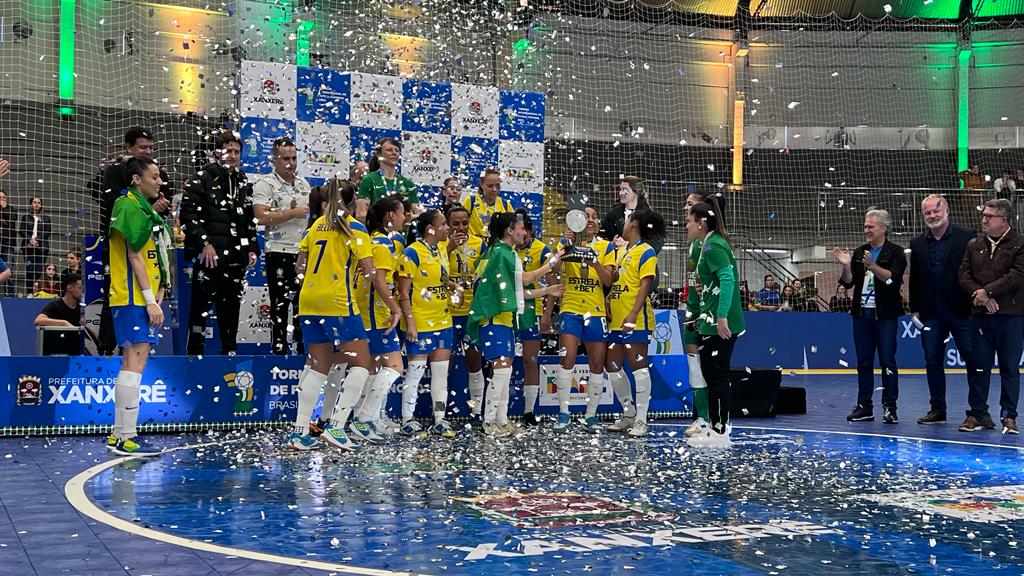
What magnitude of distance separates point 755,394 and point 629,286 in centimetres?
244

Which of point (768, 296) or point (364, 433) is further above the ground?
point (768, 296)

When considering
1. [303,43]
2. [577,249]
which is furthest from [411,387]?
[303,43]

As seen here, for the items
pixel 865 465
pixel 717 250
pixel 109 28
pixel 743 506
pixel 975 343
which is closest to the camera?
pixel 743 506

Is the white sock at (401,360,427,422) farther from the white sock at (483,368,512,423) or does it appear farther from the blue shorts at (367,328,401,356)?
the white sock at (483,368,512,423)

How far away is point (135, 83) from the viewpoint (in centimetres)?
2153

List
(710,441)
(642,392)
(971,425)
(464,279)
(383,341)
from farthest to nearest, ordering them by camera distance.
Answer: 1. (464,279)
2. (971,425)
3. (642,392)
4. (383,341)
5. (710,441)

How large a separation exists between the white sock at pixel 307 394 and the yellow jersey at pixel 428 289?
1.50 m

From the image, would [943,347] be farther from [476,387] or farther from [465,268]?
[465,268]

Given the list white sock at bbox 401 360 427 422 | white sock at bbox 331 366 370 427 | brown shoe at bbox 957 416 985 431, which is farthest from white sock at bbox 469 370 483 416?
brown shoe at bbox 957 416 985 431

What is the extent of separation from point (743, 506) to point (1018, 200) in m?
22.1

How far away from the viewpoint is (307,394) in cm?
810

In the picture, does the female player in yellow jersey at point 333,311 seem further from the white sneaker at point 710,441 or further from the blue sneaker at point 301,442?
the white sneaker at point 710,441

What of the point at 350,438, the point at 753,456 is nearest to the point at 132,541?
the point at 350,438

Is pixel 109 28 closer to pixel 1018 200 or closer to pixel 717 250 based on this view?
pixel 717 250
